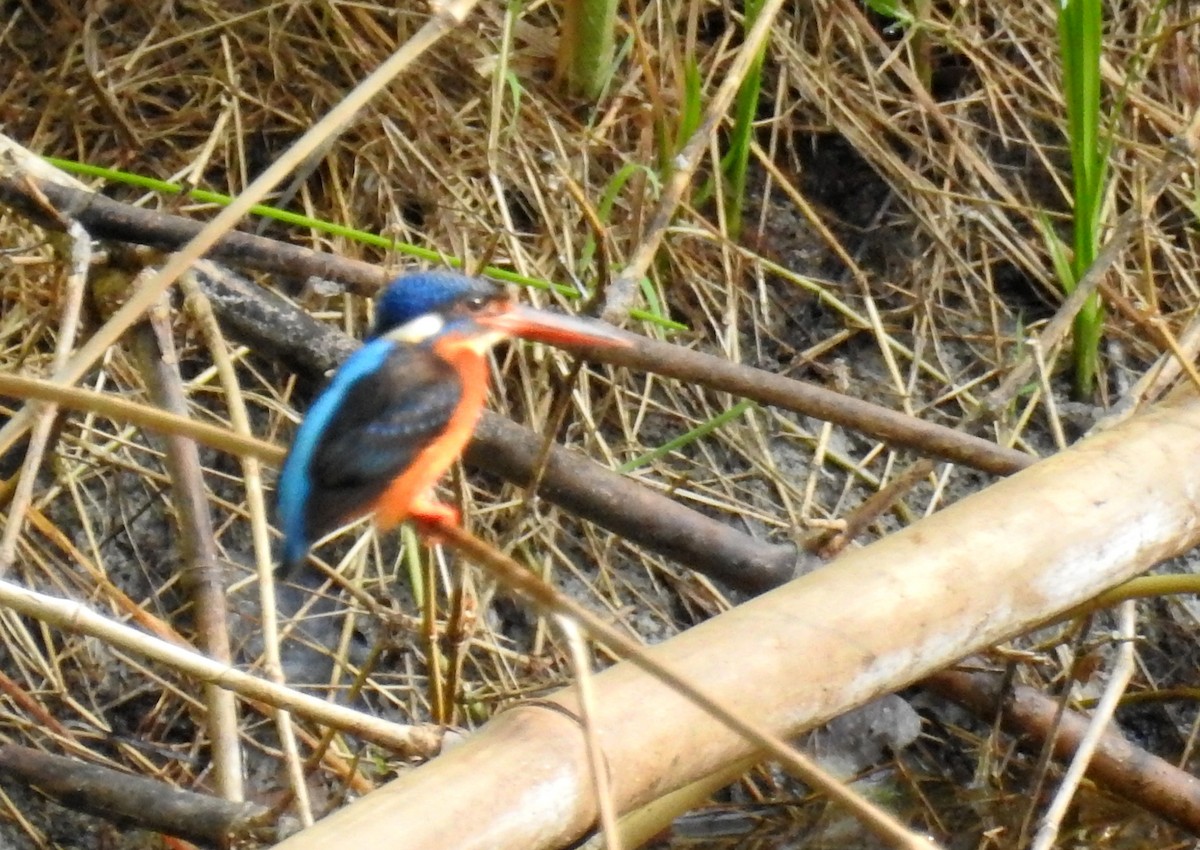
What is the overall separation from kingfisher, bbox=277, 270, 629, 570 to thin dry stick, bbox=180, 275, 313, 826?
0.23 ft

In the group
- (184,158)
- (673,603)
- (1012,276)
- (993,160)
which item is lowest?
(673,603)

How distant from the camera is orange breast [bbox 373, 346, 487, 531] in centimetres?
145

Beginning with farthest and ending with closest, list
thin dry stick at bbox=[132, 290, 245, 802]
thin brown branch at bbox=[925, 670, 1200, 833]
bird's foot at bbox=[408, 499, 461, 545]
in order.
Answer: thin brown branch at bbox=[925, 670, 1200, 833] < thin dry stick at bbox=[132, 290, 245, 802] < bird's foot at bbox=[408, 499, 461, 545]

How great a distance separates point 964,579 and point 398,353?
1.93 ft

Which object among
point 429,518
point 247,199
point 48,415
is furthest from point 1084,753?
point 48,415

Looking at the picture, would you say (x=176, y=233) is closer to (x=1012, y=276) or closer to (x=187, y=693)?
(x=187, y=693)

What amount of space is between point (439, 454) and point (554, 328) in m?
0.19

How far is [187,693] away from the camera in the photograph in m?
2.26

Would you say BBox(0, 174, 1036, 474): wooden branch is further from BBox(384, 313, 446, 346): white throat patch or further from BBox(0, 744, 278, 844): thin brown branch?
BBox(0, 744, 278, 844): thin brown branch

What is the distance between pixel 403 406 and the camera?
145 centimetres

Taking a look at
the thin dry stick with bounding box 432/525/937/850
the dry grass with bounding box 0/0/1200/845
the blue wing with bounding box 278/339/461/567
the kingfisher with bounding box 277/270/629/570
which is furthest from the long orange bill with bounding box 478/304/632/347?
the dry grass with bounding box 0/0/1200/845

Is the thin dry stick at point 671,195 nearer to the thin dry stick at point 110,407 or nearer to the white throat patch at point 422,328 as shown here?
the white throat patch at point 422,328

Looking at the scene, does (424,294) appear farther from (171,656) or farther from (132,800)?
(132,800)

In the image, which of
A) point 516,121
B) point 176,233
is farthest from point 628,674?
point 516,121
